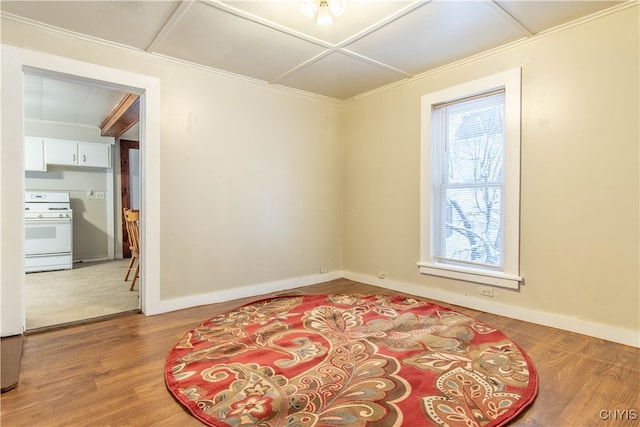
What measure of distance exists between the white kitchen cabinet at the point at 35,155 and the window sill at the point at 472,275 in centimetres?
617

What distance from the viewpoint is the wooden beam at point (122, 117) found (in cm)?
418

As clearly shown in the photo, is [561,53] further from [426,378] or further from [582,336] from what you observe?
[426,378]

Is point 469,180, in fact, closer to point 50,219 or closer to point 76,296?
point 76,296

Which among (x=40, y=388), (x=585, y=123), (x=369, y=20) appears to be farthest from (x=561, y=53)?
(x=40, y=388)

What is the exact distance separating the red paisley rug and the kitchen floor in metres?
1.23

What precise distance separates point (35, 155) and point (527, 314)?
23.5ft

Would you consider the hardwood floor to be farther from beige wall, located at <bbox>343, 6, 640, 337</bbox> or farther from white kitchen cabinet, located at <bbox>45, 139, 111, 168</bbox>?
white kitchen cabinet, located at <bbox>45, 139, 111, 168</bbox>

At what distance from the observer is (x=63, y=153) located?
18.7 feet

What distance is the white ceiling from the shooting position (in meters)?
2.29

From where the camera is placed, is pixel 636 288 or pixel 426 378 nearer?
pixel 426 378

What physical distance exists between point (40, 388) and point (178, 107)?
2387 mm

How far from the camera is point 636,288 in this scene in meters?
2.32

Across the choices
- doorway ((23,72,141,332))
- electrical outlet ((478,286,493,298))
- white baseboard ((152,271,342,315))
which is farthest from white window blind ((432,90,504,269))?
doorway ((23,72,141,332))

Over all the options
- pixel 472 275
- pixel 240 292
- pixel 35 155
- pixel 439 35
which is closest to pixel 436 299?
pixel 472 275
